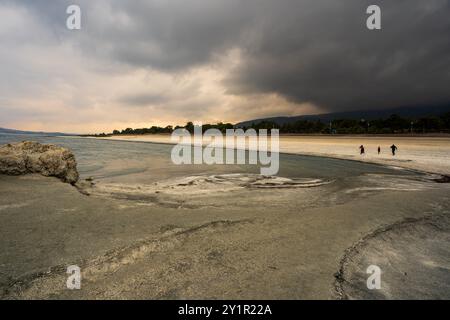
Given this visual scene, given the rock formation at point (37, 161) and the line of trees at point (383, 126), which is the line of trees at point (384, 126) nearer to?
the line of trees at point (383, 126)

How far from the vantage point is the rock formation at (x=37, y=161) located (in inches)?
426

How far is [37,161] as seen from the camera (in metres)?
11.4

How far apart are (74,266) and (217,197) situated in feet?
23.1

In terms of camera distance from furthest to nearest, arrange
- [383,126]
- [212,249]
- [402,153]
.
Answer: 1. [383,126]
2. [402,153]
3. [212,249]

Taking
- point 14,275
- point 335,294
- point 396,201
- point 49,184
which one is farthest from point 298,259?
point 49,184

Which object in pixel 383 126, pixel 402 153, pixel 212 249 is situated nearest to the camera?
pixel 212 249

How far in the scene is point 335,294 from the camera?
411cm

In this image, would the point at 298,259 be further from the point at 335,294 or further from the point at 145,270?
the point at 145,270

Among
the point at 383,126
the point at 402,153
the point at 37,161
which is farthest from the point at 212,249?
the point at 383,126

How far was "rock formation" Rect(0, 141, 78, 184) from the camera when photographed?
10.8 m

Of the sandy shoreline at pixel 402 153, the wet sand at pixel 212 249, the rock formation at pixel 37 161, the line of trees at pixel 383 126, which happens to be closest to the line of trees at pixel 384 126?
the line of trees at pixel 383 126

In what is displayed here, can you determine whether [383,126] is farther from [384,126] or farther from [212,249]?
[212,249]

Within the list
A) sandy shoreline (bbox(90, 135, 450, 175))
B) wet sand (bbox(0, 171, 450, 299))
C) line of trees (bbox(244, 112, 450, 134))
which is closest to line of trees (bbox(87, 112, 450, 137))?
line of trees (bbox(244, 112, 450, 134))

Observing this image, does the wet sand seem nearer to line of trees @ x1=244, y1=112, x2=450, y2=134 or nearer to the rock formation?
the rock formation
